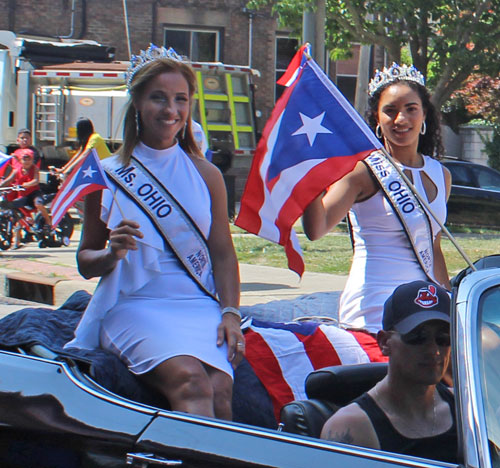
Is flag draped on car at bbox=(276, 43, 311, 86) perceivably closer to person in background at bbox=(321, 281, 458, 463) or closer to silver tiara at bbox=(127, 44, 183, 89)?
silver tiara at bbox=(127, 44, 183, 89)

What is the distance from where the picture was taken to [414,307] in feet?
8.54

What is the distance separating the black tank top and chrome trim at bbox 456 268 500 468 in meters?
0.24

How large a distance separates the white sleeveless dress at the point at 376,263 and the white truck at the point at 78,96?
47.5ft

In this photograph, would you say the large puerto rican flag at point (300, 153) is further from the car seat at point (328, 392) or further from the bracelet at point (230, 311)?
the car seat at point (328, 392)

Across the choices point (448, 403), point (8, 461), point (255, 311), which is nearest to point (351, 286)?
point (255, 311)

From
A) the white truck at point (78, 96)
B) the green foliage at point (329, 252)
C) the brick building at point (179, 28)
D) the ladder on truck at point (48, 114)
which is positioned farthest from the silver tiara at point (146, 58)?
the brick building at point (179, 28)

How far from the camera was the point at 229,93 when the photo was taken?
767 inches

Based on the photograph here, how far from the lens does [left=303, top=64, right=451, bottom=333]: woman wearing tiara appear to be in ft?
12.5

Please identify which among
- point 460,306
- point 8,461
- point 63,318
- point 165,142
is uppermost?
point 165,142

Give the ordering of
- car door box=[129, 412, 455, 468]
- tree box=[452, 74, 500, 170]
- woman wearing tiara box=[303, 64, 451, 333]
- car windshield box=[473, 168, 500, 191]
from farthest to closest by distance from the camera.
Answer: tree box=[452, 74, 500, 170], car windshield box=[473, 168, 500, 191], woman wearing tiara box=[303, 64, 451, 333], car door box=[129, 412, 455, 468]

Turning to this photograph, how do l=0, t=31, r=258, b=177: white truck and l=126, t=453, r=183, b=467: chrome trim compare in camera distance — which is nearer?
l=126, t=453, r=183, b=467: chrome trim

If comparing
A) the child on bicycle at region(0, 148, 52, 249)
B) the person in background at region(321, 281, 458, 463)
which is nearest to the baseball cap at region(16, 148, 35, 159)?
the child on bicycle at region(0, 148, 52, 249)

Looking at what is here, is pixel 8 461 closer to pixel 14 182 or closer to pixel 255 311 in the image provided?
pixel 255 311

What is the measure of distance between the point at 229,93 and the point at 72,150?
129 inches
